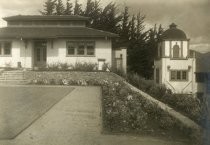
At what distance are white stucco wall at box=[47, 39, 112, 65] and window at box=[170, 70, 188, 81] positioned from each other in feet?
19.7

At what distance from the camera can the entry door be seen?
27281 mm

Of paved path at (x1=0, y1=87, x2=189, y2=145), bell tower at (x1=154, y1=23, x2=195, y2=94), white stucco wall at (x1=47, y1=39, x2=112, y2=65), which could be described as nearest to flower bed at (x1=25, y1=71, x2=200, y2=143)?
paved path at (x1=0, y1=87, x2=189, y2=145)

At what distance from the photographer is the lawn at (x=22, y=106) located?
9.91 m

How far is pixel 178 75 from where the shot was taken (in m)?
29.1

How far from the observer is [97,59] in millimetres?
26234

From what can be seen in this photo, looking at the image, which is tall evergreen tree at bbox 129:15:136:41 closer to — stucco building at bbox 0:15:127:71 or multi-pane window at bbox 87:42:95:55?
stucco building at bbox 0:15:127:71

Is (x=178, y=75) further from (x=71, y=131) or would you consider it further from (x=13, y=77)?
(x=71, y=131)

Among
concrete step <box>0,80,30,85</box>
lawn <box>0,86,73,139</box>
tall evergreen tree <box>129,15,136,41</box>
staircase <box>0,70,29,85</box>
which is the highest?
tall evergreen tree <box>129,15,136,41</box>

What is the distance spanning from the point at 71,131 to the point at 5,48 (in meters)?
18.7

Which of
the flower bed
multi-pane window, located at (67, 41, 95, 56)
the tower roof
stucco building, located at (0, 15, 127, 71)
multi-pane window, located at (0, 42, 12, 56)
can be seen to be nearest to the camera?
the flower bed

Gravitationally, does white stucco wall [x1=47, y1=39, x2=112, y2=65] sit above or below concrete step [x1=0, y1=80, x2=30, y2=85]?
above

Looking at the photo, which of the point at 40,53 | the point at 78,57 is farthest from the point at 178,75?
the point at 40,53

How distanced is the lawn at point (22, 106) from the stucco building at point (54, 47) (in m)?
8.98

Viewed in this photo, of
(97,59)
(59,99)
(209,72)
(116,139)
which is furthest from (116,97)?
(97,59)
